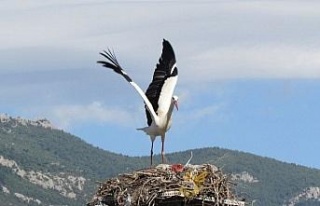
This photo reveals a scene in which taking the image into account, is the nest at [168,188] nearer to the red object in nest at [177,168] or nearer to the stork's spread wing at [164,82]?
the red object in nest at [177,168]

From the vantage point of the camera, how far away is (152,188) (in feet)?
46.7

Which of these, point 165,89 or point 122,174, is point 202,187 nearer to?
point 122,174

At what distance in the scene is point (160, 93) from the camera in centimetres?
1866

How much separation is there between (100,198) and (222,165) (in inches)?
76.4

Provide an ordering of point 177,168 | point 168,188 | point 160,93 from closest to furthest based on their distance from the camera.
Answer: point 168,188 → point 177,168 → point 160,93

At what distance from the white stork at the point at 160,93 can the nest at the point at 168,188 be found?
2484 mm

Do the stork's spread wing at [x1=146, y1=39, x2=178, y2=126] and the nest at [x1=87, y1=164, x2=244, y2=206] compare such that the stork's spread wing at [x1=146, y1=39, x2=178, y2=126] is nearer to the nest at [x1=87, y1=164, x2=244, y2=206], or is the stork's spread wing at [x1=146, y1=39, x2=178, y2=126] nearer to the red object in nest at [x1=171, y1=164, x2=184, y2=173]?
the nest at [x1=87, y1=164, x2=244, y2=206]

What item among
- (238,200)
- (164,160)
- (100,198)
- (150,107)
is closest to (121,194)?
(100,198)

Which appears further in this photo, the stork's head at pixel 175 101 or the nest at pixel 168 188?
the stork's head at pixel 175 101

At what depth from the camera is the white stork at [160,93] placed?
59.8ft

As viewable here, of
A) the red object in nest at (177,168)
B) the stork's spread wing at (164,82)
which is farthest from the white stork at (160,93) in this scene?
the red object in nest at (177,168)

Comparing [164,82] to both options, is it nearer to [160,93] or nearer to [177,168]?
[160,93]

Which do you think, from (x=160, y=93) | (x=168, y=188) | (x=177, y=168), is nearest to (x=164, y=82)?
(x=160, y=93)

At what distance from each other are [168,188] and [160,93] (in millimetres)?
4589
